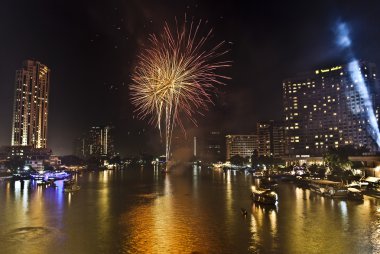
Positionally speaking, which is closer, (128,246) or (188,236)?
(128,246)

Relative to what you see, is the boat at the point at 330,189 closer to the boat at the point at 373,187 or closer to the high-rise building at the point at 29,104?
the boat at the point at 373,187

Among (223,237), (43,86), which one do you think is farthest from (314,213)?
(43,86)

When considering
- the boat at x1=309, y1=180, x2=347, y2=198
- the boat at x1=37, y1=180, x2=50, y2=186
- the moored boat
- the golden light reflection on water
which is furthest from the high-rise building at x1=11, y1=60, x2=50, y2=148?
the boat at x1=309, y1=180, x2=347, y2=198

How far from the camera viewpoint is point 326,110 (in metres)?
139

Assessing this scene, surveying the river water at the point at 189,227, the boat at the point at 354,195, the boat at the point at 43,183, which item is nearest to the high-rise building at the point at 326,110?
the boat at the point at 354,195

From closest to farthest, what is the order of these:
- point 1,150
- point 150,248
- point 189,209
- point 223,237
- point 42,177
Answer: point 150,248
point 223,237
point 189,209
point 42,177
point 1,150

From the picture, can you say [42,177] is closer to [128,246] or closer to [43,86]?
[128,246]

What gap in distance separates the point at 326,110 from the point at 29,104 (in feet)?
385

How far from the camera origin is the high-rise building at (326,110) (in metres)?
127

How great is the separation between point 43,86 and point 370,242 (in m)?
148

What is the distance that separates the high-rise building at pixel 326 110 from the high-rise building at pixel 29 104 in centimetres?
10336

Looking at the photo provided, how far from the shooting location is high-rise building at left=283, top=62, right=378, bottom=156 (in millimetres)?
127125

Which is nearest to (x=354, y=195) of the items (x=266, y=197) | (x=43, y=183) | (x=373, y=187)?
(x=373, y=187)

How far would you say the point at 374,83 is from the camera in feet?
423
